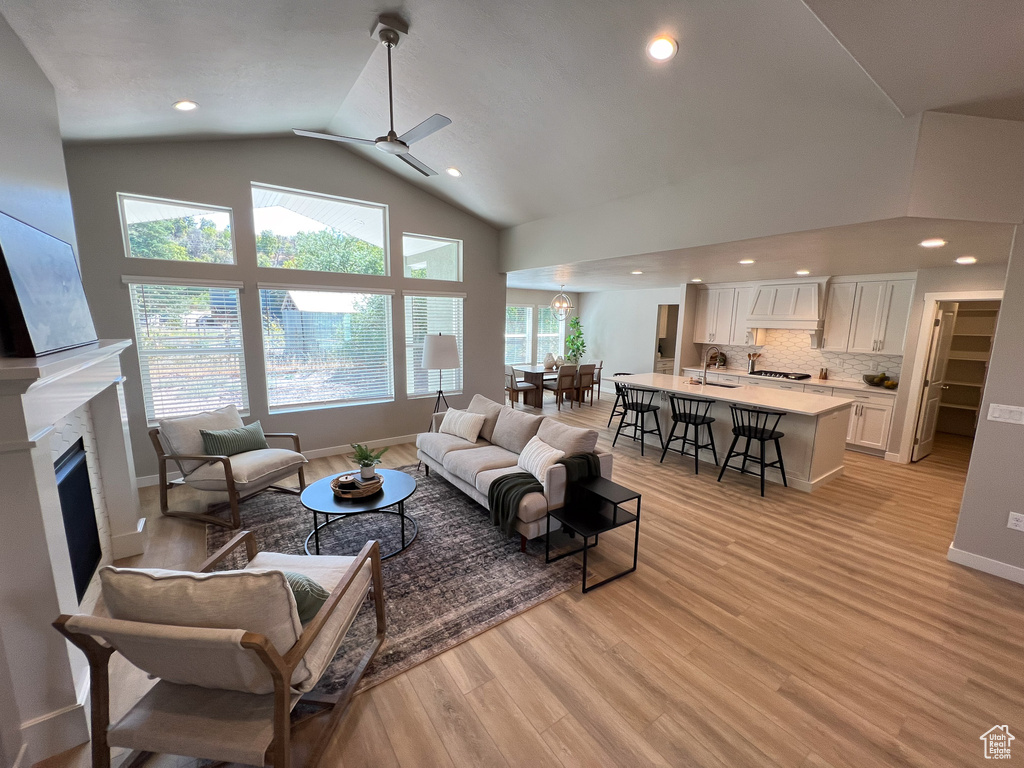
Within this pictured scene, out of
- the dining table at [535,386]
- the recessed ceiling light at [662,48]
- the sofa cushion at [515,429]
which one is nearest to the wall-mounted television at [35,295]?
the sofa cushion at [515,429]

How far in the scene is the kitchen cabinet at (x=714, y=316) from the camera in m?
7.03

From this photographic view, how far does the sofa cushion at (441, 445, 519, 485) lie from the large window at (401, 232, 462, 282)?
9.17 feet

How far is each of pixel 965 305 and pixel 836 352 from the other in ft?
6.85

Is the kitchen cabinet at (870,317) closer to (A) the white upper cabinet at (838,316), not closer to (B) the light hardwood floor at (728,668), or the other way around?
(A) the white upper cabinet at (838,316)

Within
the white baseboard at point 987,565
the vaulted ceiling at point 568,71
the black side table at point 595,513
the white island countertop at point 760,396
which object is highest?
the vaulted ceiling at point 568,71

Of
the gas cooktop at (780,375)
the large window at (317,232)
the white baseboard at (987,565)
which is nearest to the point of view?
the white baseboard at (987,565)

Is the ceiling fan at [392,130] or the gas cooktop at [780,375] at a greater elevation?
the ceiling fan at [392,130]

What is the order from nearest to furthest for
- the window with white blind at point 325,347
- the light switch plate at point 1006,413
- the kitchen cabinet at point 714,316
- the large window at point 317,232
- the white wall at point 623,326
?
the light switch plate at point 1006,413
the large window at point 317,232
the window with white blind at point 325,347
the kitchen cabinet at point 714,316
the white wall at point 623,326

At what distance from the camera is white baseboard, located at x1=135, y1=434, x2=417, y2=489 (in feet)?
13.6

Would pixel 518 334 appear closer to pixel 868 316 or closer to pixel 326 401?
pixel 326 401

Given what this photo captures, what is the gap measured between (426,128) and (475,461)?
2.52 metres

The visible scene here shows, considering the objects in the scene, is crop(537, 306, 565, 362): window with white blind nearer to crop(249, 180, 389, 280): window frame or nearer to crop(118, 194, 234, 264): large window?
crop(249, 180, 389, 280): window frame

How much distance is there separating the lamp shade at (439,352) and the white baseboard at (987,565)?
4586 millimetres

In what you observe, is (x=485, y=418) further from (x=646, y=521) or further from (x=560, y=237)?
(x=560, y=237)
